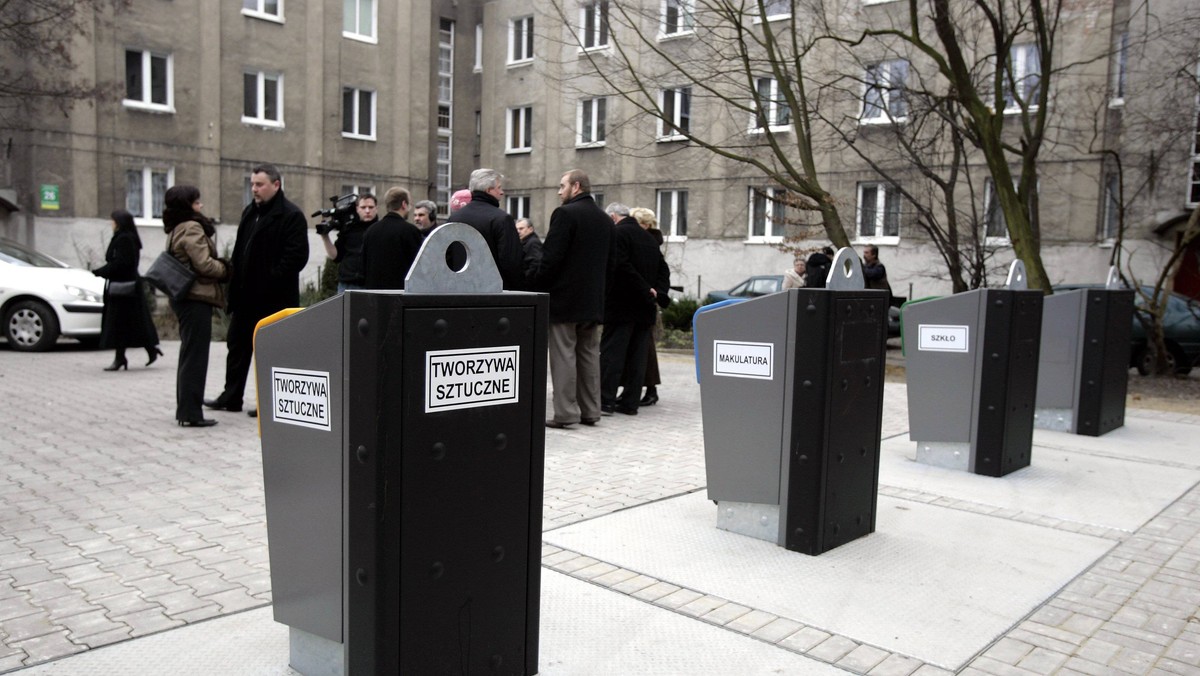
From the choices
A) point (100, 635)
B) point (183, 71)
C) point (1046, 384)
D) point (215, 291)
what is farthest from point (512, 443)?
point (183, 71)

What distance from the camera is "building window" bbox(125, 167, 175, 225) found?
1032 inches

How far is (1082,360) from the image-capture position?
342 inches

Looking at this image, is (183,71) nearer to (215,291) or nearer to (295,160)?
(295,160)

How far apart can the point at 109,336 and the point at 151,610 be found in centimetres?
868

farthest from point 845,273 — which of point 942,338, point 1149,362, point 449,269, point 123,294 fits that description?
point 1149,362

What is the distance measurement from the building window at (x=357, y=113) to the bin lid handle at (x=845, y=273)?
2727 cm

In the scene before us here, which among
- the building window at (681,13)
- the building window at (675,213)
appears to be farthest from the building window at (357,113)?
the building window at (681,13)

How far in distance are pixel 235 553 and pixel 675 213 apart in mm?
26740

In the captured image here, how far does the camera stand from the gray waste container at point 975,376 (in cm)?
660

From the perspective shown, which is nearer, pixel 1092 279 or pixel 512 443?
pixel 512 443

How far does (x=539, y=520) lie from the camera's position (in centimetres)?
303

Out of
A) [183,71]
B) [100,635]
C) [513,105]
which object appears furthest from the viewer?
[513,105]

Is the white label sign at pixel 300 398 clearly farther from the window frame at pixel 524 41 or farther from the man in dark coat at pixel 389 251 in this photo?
the window frame at pixel 524 41

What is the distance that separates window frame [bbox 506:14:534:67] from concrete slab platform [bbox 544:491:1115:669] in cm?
3004
